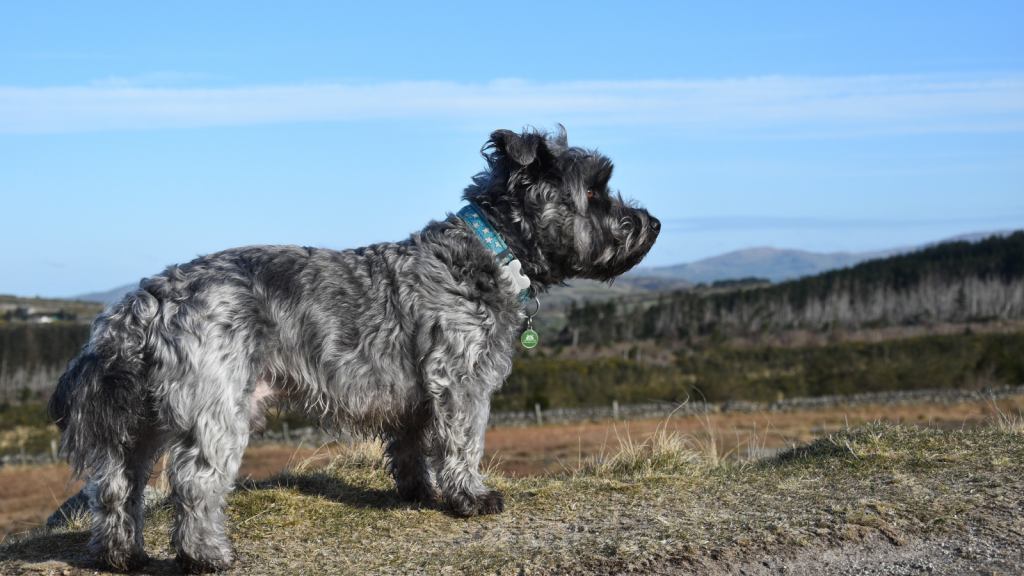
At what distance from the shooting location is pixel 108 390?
5375 mm

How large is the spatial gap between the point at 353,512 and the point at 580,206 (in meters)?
3.06

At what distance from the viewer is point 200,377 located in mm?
5367

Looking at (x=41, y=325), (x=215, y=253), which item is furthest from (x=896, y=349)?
(x=41, y=325)

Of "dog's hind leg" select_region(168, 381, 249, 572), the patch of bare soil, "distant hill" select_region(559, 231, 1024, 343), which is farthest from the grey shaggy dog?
"distant hill" select_region(559, 231, 1024, 343)

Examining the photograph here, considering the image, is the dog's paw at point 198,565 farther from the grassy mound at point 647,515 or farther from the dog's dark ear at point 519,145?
the dog's dark ear at point 519,145

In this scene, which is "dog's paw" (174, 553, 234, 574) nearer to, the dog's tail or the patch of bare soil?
the dog's tail

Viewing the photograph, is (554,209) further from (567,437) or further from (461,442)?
(567,437)

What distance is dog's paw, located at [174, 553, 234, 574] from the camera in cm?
562

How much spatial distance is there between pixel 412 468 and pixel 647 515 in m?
2.04

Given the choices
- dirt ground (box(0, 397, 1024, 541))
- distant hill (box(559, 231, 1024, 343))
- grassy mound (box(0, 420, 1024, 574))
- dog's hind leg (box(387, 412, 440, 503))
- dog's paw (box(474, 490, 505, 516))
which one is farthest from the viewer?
distant hill (box(559, 231, 1024, 343))

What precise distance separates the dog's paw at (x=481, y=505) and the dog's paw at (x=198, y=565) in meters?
1.80

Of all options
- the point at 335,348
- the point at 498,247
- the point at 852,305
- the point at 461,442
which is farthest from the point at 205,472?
the point at 852,305

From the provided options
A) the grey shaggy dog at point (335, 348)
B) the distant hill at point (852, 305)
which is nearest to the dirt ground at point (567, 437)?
the grey shaggy dog at point (335, 348)

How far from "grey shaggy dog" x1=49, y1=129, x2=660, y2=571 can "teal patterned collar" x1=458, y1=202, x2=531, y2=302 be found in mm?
73
